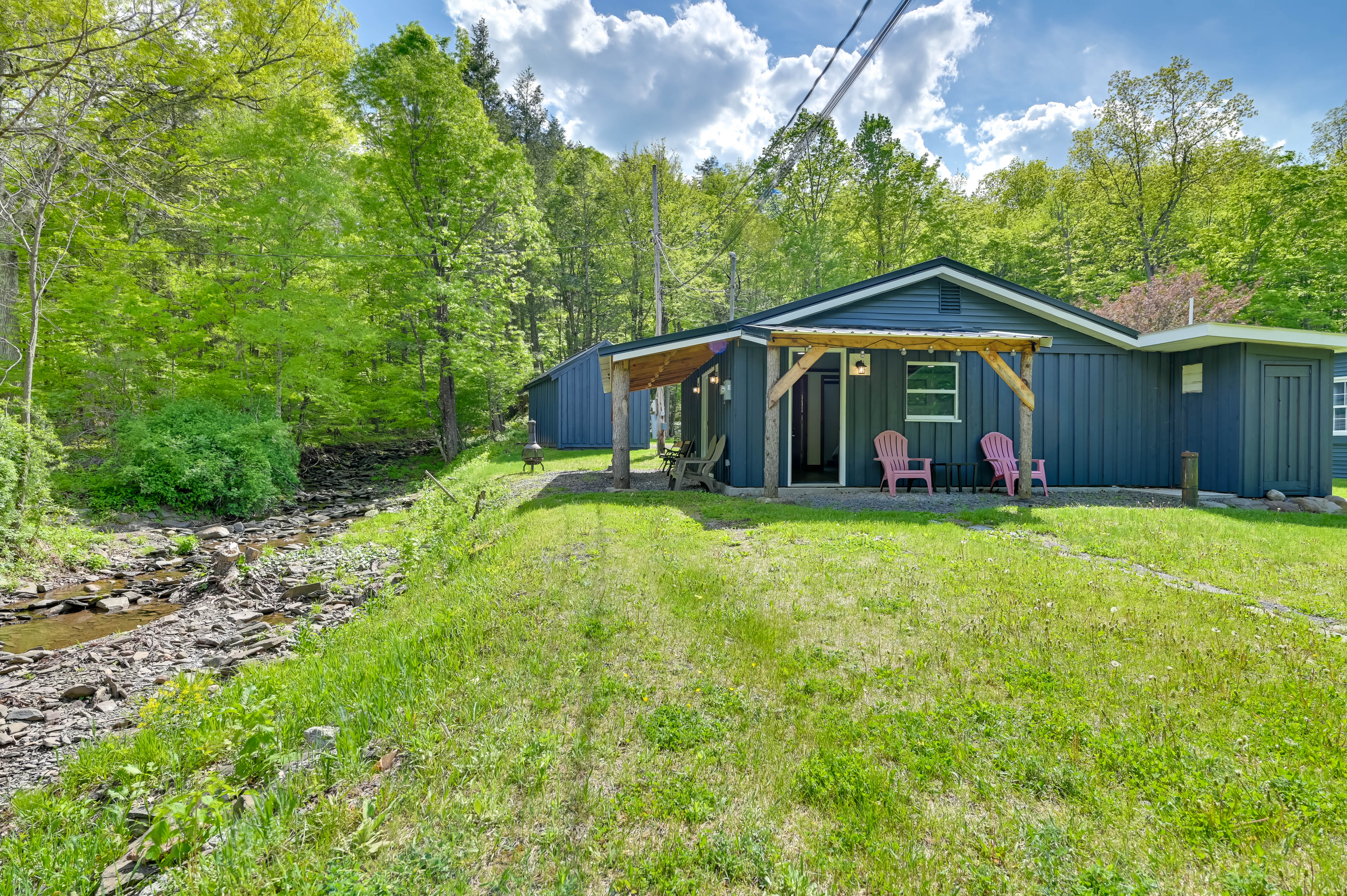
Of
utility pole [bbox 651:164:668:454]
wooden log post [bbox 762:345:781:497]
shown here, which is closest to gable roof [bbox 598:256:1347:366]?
wooden log post [bbox 762:345:781:497]

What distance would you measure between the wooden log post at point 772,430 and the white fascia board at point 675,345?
0.65m

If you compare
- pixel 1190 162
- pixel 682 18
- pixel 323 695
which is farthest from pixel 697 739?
pixel 1190 162

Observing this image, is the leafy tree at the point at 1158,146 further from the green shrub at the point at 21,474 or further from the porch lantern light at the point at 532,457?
the green shrub at the point at 21,474

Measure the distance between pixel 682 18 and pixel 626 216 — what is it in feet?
43.4

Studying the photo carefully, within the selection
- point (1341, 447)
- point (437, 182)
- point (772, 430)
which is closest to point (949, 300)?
point (772, 430)

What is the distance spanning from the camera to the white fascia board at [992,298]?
8961 millimetres

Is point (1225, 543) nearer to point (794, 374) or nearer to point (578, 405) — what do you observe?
point (794, 374)

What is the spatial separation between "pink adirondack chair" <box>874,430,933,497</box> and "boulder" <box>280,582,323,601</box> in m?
7.78

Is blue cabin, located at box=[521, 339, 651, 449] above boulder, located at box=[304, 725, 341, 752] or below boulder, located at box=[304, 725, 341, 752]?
above

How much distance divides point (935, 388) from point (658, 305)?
28.1 ft

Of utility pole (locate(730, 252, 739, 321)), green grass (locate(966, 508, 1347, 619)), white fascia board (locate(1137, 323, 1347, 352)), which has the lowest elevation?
green grass (locate(966, 508, 1347, 619))

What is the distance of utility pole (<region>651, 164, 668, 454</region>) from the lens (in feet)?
50.6

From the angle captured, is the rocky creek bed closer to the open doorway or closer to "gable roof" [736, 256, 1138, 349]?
"gable roof" [736, 256, 1138, 349]

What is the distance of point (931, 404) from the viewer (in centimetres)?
934
